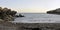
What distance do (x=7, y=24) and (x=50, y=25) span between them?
5.99ft

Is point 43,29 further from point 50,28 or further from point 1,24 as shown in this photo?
point 1,24

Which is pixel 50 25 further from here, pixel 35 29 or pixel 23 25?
pixel 23 25

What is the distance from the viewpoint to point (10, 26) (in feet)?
19.3

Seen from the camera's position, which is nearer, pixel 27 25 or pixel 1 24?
pixel 27 25

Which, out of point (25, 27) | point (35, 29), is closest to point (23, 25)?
point (25, 27)

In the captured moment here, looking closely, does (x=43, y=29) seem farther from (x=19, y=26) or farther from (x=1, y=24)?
(x=1, y=24)

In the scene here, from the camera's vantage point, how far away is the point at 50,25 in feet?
18.6

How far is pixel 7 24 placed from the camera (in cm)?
604

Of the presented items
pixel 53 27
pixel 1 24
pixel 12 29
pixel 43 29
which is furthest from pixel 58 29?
pixel 1 24

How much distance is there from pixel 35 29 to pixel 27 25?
375mm

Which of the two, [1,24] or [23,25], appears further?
[1,24]

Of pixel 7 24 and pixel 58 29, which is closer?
pixel 58 29

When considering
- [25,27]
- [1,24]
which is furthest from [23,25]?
[1,24]

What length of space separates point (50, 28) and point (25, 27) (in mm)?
1000
